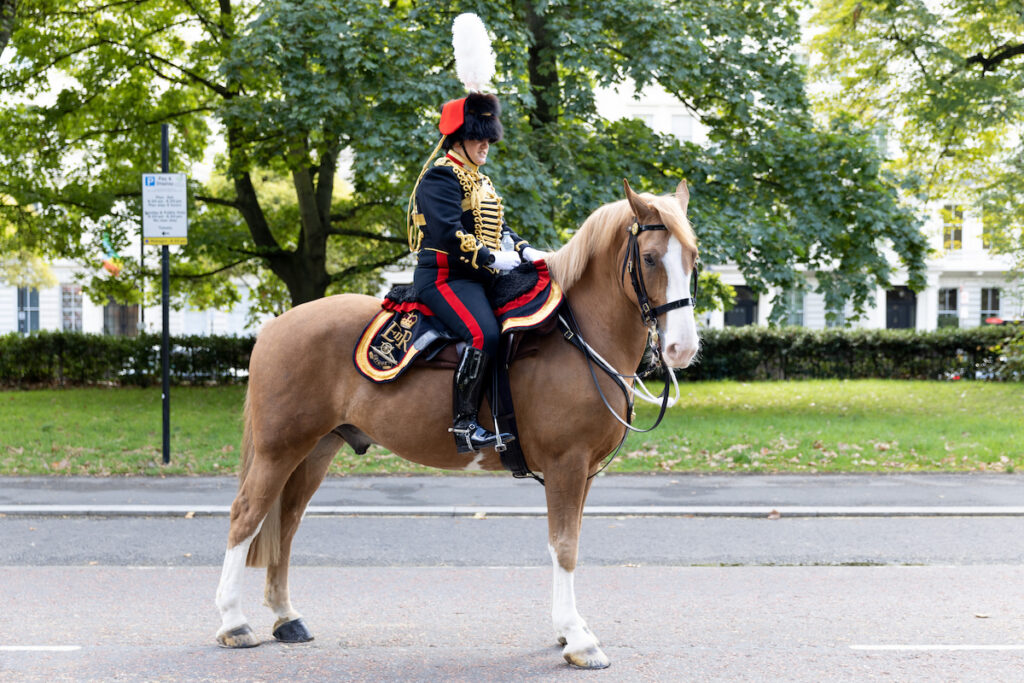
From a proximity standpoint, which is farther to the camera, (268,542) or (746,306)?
(746,306)

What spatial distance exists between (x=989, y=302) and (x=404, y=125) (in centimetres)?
4573

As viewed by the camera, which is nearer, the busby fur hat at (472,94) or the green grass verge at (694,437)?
the busby fur hat at (472,94)

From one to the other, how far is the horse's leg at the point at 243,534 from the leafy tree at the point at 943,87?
1502 cm

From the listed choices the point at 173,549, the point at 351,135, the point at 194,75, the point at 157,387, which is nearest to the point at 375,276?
the point at 157,387

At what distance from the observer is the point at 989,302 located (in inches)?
1949

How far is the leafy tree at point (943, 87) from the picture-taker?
60.5 feet

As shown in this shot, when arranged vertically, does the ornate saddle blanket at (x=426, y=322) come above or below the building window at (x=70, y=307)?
below

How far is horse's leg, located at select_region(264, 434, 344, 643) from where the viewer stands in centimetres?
512

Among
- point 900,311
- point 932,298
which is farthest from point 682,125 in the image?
point 932,298

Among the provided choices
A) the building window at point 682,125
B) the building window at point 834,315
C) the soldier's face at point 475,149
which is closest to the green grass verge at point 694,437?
the building window at point 834,315

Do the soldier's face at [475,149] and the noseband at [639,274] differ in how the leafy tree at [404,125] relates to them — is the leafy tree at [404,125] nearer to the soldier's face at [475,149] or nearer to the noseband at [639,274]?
the soldier's face at [475,149]

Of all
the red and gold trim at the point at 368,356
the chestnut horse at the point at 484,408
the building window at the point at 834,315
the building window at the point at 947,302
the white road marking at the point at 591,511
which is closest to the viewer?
the chestnut horse at the point at 484,408

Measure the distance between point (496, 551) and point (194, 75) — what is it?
558 inches

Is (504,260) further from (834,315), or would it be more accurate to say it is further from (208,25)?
(208,25)
